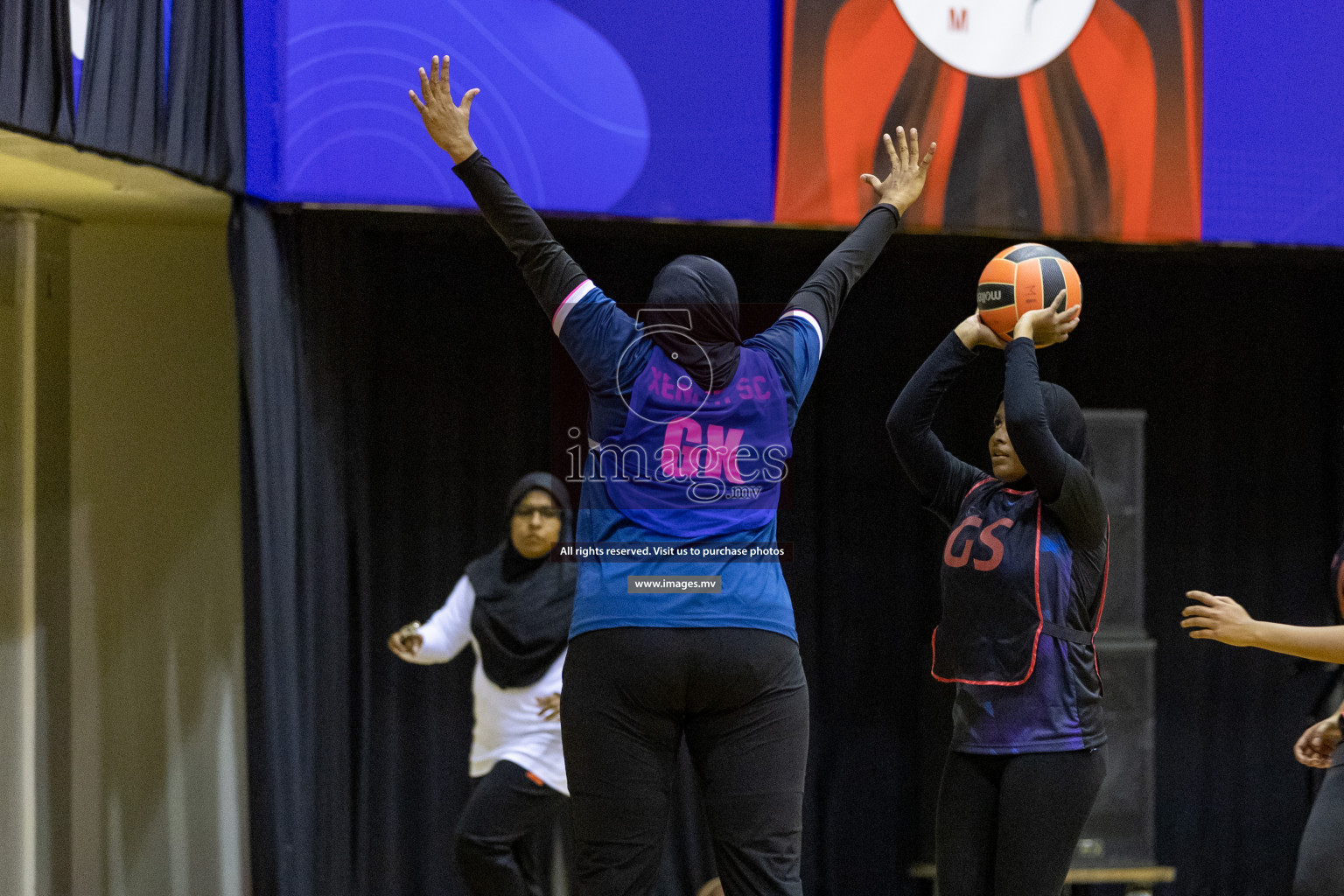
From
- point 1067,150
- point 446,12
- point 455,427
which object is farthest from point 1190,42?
point 455,427

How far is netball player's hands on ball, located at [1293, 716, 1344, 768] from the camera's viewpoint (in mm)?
2645

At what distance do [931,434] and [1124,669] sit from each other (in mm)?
1700

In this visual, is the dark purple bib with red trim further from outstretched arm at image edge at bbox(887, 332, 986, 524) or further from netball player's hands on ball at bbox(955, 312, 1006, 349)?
netball player's hands on ball at bbox(955, 312, 1006, 349)

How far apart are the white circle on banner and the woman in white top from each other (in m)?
1.75

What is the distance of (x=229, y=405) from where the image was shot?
3.97 metres

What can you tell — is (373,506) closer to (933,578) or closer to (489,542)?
(489,542)

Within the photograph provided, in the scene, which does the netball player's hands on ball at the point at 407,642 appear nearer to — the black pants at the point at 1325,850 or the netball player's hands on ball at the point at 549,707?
the netball player's hands on ball at the point at 549,707

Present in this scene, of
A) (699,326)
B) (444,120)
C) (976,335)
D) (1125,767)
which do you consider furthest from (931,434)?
(1125,767)

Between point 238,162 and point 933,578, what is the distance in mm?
2815

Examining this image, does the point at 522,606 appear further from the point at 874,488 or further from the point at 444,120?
the point at 444,120

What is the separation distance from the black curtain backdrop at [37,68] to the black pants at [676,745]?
1.57 m

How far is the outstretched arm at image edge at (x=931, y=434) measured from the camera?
2.79 meters

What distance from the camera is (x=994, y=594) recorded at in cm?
256

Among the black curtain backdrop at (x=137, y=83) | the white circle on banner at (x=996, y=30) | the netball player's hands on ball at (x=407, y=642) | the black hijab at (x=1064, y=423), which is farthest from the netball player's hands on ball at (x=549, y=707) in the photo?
the white circle on banner at (x=996, y=30)
